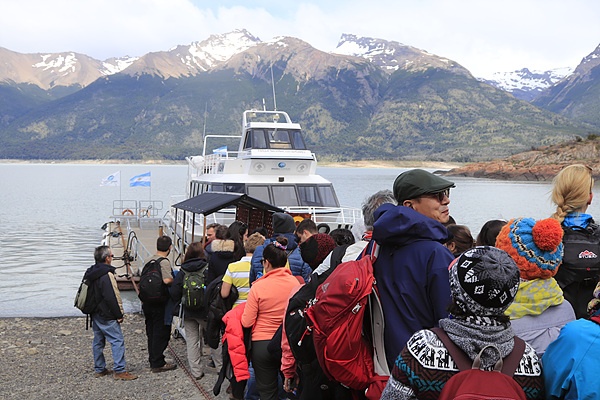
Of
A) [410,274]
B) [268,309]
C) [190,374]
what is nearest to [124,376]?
[190,374]

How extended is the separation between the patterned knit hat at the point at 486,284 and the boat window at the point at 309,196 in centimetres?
1697

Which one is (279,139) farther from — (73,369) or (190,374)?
(190,374)

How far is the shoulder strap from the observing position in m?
2.33

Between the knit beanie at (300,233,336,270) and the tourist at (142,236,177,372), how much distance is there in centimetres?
252

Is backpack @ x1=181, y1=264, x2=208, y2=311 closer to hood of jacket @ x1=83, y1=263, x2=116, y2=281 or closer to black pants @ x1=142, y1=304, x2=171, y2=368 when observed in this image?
black pants @ x1=142, y1=304, x2=171, y2=368

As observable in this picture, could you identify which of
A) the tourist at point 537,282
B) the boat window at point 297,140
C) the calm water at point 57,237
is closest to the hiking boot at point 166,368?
the calm water at point 57,237

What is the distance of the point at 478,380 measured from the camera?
2.21m

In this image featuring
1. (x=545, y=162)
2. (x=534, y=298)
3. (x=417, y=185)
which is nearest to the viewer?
(x=534, y=298)

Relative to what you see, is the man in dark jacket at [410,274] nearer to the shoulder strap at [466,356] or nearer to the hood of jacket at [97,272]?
the shoulder strap at [466,356]

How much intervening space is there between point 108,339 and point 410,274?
20.7 feet

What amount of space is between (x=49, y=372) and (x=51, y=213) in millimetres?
49298

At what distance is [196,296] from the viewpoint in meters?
7.78

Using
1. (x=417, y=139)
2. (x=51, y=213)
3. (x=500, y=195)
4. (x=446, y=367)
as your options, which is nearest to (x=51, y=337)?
(x=446, y=367)

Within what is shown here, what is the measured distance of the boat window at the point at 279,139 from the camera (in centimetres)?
2019
